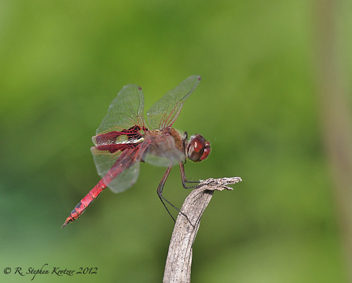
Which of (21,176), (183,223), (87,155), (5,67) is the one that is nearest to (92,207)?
(87,155)

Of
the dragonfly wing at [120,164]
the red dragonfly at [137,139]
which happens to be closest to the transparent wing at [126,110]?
the red dragonfly at [137,139]

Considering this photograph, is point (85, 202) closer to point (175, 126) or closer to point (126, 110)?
point (126, 110)

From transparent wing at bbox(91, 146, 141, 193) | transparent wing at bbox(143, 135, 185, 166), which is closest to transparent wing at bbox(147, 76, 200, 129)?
transparent wing at bbox(143, 135, 185, 166)

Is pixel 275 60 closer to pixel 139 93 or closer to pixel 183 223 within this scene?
pixel 139 93

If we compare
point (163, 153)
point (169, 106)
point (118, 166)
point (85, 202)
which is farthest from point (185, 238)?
point (169, 106)

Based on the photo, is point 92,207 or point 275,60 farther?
point 275,60

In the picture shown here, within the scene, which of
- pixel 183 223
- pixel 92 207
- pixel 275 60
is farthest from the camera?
pixel 275 60
